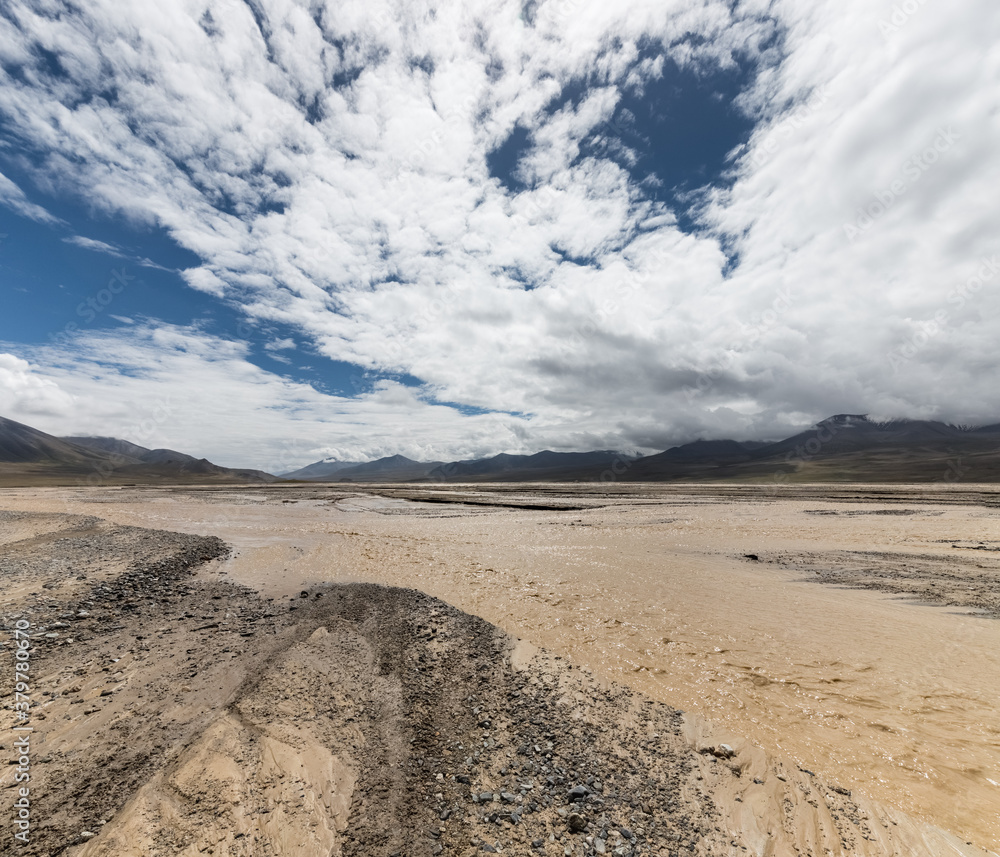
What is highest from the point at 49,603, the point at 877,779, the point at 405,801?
the point at 49,603

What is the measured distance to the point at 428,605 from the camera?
13828 mm

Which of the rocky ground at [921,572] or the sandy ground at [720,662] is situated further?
the rocky ground at [921,572]

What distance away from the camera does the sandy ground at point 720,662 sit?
5.57 meters

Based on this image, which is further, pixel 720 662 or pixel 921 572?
pixel 921 572

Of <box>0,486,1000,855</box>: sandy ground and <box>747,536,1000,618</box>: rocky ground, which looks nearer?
<box>0,486,1000,855</box>: sandy ground

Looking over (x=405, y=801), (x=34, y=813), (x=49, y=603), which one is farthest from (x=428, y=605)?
(x=49, y=603)

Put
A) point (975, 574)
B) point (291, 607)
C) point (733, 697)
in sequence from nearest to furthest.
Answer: point (733, 697)
point (291, 607)
point (975, 574)

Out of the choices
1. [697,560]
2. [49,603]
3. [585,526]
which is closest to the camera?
[49,603]

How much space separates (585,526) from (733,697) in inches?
1136

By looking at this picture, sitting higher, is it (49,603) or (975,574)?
(49,603)

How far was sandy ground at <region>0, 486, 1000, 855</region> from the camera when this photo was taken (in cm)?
557

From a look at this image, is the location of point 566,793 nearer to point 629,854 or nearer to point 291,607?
point 629,854

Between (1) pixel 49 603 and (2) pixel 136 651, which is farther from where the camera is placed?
(1) pixel 49 603

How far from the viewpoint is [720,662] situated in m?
10.3
